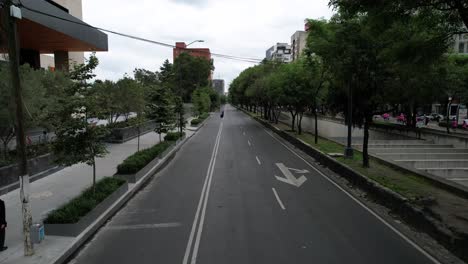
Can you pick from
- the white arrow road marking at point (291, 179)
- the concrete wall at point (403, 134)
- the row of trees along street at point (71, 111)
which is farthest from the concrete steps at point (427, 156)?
the row of trees along street at point (71, 111)

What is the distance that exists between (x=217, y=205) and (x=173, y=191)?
280 cm

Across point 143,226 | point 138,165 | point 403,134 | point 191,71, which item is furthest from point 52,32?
point 191,71

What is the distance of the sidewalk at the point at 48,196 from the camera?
330 inches

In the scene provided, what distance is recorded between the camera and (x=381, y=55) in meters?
12.7

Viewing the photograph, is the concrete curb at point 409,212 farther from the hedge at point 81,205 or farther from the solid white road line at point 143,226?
the hedge at point 81,205

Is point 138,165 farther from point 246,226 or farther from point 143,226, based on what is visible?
point 246,226

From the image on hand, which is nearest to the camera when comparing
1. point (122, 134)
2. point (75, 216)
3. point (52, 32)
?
point (75, 216)

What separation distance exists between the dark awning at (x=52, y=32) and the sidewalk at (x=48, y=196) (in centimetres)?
936

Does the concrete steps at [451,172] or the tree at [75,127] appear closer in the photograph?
the tree at [75,127]

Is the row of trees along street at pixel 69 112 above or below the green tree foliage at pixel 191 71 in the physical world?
below

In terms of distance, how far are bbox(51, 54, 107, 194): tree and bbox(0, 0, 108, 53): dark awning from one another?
11.5 metres

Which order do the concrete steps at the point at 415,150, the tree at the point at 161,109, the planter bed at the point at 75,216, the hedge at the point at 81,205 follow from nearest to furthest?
the planter bed at the point at 75,216
the hedge at the point at 81,205
the tree at the point at 161,109
the concrete steps at the point at 415,150

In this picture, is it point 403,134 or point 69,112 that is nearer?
point 69,112

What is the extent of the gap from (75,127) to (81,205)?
2193 millimetres
